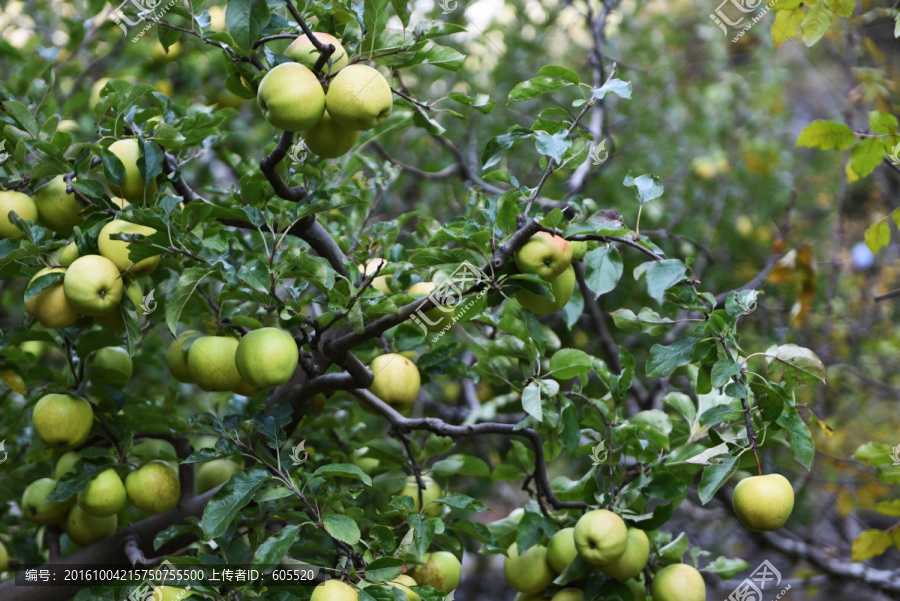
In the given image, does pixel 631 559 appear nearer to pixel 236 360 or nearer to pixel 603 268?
pixel 603 268

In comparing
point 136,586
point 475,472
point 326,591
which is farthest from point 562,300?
point 136,586

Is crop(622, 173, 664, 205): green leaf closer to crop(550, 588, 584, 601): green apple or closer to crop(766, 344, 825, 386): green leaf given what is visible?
crop(766, 344, 825, 386): green leaf

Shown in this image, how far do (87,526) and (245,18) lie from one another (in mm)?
1201

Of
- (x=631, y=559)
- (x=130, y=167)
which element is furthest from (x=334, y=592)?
(x=130, y=167)

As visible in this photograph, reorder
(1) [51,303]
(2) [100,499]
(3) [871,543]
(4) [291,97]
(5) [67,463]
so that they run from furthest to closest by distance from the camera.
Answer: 1. (3) [871,543]
2. (5) [67,463]
3. (2) [100,499]
4. (1) [51,303]
5. (4) [291,97]

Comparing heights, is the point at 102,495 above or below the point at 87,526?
above

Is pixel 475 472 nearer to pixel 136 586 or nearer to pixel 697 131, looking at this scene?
pixel 136 586

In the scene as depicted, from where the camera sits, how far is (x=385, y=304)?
138 cm

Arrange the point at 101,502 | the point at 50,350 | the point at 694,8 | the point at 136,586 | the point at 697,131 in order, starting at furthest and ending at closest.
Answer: the point at 694,8 < the point at 697,131 < the point at 50,350 < the point at 101,502 < the point at 136,586

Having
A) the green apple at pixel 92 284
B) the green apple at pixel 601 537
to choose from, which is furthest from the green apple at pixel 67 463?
the green apple at pixel 601 537

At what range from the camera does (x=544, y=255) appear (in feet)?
4.41

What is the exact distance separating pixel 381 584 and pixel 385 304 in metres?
0.51

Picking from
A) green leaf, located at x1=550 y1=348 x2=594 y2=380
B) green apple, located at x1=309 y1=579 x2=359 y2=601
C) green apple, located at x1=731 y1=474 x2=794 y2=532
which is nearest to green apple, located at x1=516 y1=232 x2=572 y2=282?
green leaf, located at x1=550 y1=348 x2=594 y2=380

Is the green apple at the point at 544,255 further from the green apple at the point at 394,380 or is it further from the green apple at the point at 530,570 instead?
the green apple at the point at 530,570
